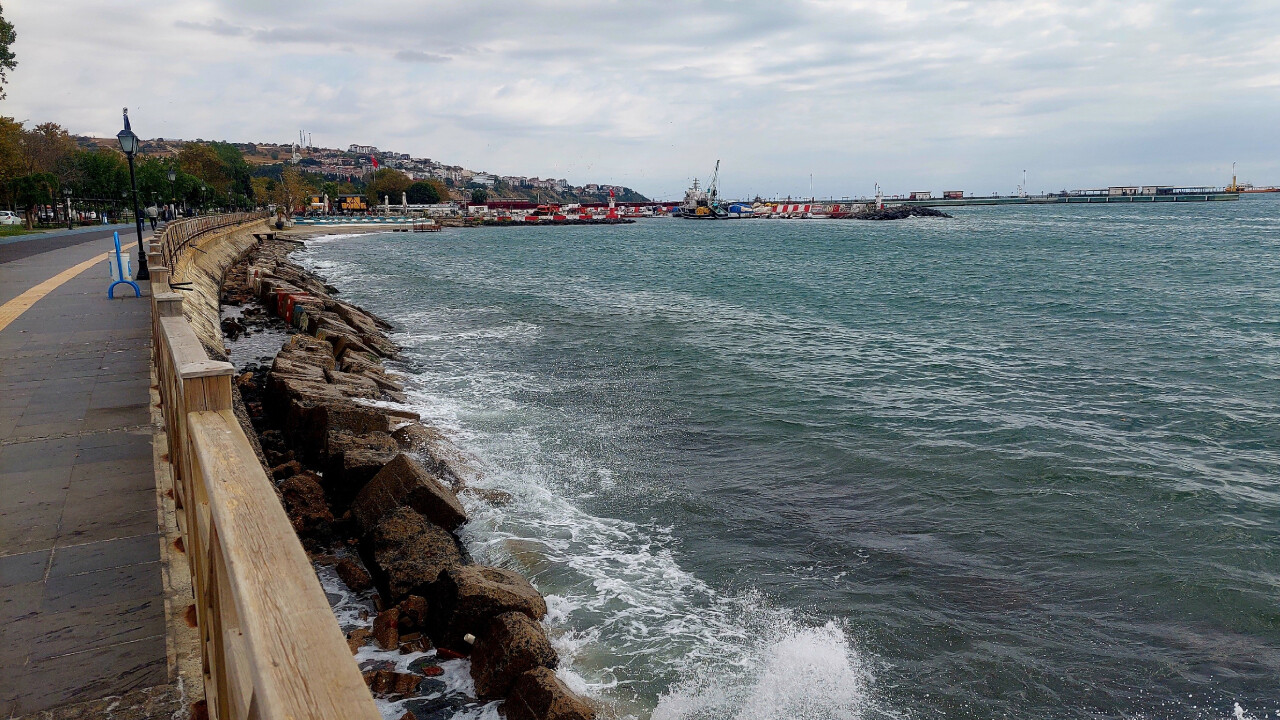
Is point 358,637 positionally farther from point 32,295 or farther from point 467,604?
point 32,295

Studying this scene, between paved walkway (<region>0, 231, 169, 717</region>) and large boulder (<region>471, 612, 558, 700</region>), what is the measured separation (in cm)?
271

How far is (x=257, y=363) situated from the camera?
55.7ft

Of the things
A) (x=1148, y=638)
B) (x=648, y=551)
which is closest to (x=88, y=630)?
(x=648, y=551)

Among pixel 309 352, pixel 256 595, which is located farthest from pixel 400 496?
pixel 309 352

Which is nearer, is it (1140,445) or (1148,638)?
(1148,638)

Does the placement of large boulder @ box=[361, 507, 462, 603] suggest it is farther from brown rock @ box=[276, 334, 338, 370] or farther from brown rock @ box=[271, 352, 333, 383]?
brown rock @ box=[276, 334, 338, 370]

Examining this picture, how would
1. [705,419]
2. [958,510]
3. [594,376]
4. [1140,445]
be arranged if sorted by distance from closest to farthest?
1. [958,510]
2. [1140,445]
3. [705,419]
4. [594,376]

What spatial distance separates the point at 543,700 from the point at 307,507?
4.68m

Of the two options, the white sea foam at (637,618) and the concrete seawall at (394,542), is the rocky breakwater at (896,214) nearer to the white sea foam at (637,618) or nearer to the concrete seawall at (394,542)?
the concrete seawall at (394,542)

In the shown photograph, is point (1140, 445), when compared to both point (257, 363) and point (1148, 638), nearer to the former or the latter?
point (1148, 638)

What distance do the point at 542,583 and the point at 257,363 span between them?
1153 centimetres

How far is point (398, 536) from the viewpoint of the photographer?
27.1 feet

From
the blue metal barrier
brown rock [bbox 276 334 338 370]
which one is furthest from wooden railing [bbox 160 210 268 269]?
brown rock [bbox 276 334 338 370]

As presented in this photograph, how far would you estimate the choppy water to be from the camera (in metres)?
7.02
